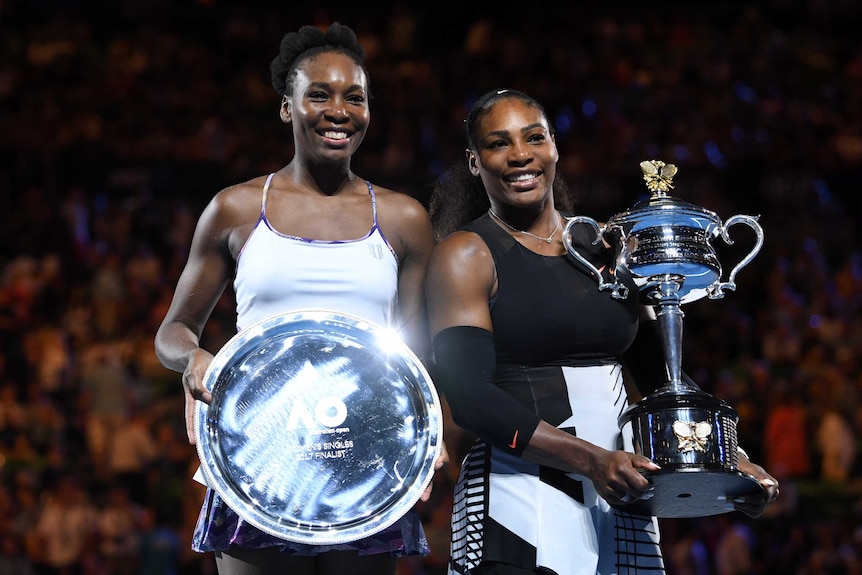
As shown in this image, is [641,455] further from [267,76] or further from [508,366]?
[267,76]

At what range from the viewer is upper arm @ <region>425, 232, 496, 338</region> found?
6.95 ft

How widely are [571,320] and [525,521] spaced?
1.26ft

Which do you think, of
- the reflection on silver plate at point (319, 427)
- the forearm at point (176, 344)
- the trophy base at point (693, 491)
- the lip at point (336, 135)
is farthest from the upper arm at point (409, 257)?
the trophy base at point (693, 491)

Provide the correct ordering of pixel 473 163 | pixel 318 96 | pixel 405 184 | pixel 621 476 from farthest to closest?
pixel 405 184 < pixel 473 163 < pixel 318 96 < pixel 621 476

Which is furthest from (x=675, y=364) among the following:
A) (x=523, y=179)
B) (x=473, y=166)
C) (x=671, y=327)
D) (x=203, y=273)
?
(x=203, y=273)

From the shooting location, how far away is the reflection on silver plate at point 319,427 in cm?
195

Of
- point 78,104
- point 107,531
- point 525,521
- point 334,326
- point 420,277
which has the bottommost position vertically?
point 525,521

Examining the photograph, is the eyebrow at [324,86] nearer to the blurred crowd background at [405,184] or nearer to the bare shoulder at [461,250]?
the bare shoulder at [461,250]

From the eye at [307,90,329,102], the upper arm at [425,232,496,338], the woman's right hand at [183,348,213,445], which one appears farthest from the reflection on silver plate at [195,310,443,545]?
the eye at [307,90,329,102]

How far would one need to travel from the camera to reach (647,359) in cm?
231

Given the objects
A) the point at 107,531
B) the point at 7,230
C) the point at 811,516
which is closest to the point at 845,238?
the point at 811,516

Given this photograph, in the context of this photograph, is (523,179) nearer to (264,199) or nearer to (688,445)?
(264,199)

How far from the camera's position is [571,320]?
215 cm

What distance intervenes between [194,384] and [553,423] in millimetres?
665
